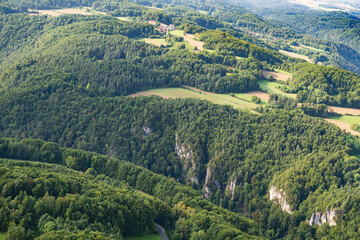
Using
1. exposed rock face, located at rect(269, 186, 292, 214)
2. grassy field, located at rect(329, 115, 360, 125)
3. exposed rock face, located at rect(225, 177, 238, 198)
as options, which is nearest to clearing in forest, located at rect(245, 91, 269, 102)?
grassy field, located at rect(329, 115, 360, 125)

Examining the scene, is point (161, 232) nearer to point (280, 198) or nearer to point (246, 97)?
point (280, 198)

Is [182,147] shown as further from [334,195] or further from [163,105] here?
[334,195]

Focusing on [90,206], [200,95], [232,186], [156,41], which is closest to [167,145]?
[232,186]

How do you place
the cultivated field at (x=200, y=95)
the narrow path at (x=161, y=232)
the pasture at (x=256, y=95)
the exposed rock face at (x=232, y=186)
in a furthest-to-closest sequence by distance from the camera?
the pasture at (x=256, y=95) < the cultivated field at (x=200, y=95) < the exposed rock face at (x=232, y=186) < the narrow path at (x=161, y=232)

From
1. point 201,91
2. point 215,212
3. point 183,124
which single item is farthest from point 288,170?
point 201,91

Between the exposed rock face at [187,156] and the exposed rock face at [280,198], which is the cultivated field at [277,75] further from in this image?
the exposed rock face at [280,198]

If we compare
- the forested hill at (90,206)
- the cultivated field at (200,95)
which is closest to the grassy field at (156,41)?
the cultivated field at (200,95)
